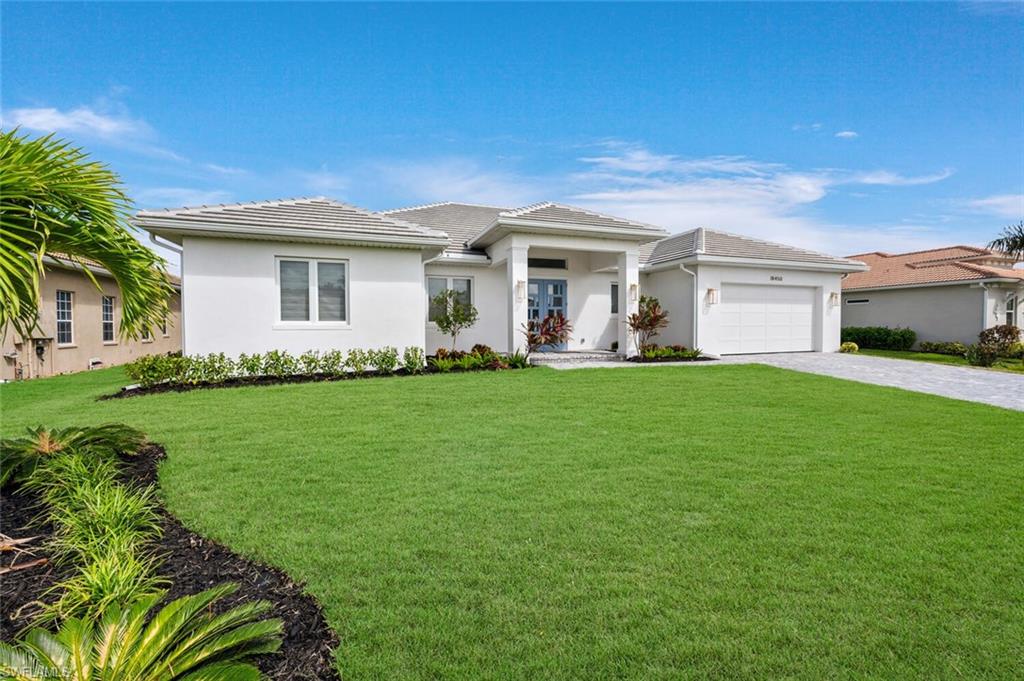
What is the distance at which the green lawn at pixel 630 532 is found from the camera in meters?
2.41

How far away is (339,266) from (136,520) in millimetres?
10058

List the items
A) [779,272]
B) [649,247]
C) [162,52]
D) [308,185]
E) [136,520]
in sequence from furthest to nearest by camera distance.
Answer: [649,247] < [779,272] < [308,185] < [162,52] < [136,520]

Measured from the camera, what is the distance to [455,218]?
19.4 m

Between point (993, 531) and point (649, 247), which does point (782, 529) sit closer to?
point (993, 531)

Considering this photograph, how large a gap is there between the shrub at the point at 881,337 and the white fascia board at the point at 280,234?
20153 millimetres

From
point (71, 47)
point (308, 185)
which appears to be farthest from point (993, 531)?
point (308, 185)

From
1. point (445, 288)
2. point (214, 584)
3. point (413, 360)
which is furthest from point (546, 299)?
point (214, 584)

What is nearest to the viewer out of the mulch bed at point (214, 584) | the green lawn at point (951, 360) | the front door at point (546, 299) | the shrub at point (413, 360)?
the mulch bed at point (214, 584)

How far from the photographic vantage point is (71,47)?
8789 mm

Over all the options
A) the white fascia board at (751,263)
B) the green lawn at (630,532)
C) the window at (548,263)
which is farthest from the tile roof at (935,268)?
the green lawn at (630,532)

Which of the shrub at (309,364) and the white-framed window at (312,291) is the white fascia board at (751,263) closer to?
the white-framed window at (312,291)

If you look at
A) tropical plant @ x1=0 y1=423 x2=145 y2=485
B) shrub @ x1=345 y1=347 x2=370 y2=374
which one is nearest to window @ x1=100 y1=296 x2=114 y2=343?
shrub @ x1=345 y1=347 x2=370 y2=374

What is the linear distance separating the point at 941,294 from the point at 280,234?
25556 millimetres

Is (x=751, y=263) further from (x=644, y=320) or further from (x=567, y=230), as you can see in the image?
(x=567, y=230)
